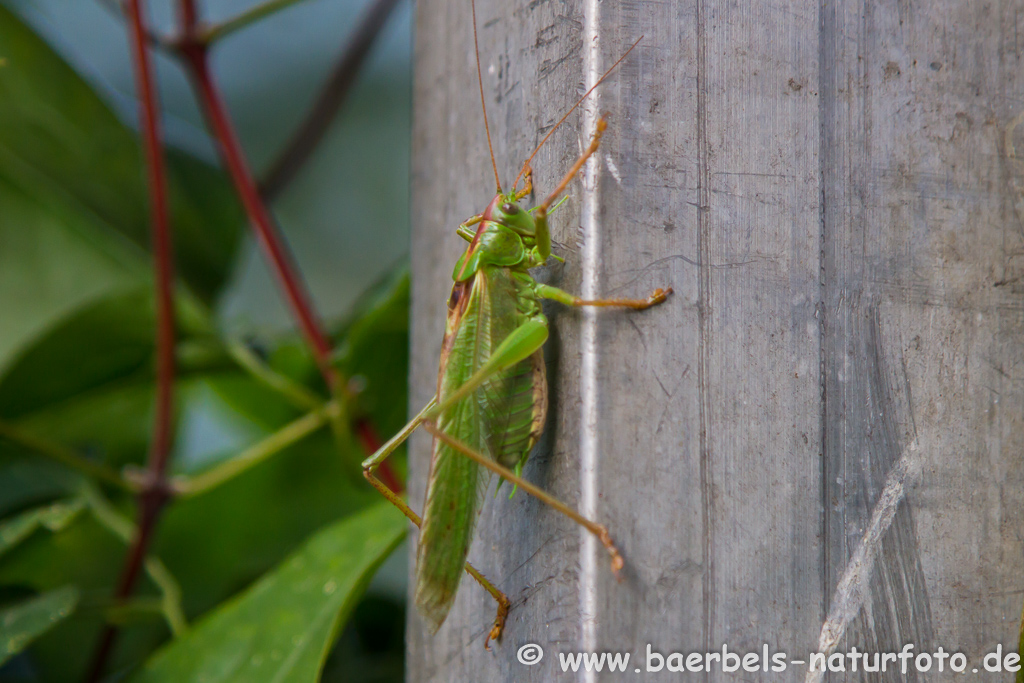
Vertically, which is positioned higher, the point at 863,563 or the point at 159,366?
the point at 159,366

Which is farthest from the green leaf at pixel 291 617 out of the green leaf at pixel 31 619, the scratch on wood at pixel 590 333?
the scratch on wood at pixel 590 333

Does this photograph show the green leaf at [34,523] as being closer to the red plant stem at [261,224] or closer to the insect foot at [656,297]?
the red plant stem at [261,224]

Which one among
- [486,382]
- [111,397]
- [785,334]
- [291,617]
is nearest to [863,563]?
[785,334]

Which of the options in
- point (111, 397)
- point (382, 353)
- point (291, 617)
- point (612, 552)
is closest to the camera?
point (612, 552)

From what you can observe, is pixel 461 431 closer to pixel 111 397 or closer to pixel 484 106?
pixel 484 106

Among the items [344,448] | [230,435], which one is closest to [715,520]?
[344,448]

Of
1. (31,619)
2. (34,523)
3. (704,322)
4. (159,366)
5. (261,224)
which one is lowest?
(31,619)

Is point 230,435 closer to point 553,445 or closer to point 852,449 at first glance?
point 553,445
